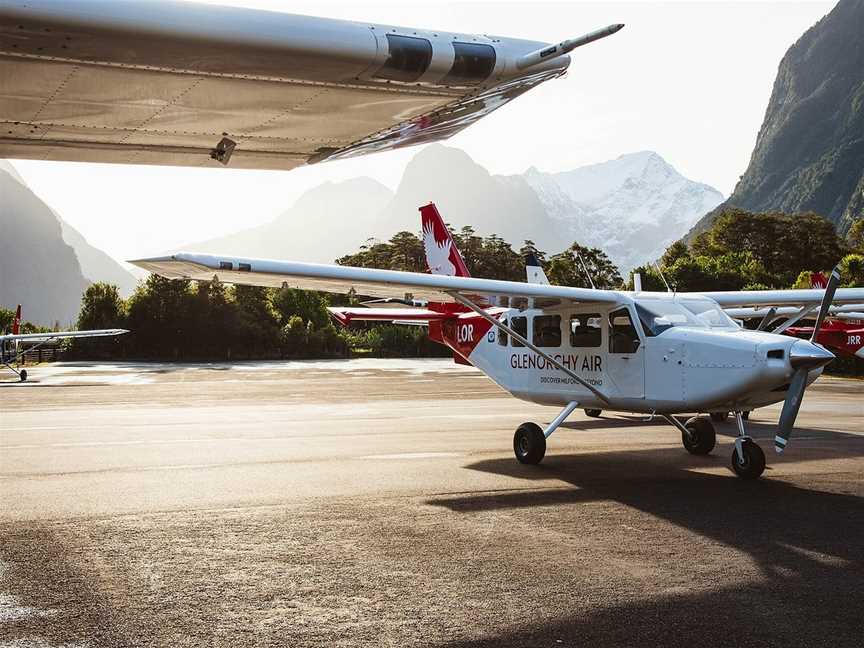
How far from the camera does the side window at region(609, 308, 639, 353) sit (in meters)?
11.0

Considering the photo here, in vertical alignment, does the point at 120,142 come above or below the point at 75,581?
above

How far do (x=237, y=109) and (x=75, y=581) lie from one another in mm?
3529

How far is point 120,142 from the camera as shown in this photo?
445 centimetres

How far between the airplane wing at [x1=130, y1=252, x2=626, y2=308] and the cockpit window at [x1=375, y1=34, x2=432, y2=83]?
17.9ft

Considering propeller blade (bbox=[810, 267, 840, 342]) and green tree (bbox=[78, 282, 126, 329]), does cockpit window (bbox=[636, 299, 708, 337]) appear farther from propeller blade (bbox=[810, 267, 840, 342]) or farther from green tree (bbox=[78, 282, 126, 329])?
green tree (bbox=[78, 282, 126, 329])

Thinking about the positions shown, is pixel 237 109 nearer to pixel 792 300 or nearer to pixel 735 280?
pixel 792 300

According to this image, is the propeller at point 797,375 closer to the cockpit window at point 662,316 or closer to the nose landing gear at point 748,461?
the nose landing gear at point 748,461

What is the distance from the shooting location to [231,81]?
3650 millimetres

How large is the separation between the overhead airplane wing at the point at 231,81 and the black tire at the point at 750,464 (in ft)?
22.7

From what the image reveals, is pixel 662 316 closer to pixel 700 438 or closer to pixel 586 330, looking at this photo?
pixel 586 330

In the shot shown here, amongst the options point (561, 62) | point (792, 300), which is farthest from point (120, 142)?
point (792, 300)

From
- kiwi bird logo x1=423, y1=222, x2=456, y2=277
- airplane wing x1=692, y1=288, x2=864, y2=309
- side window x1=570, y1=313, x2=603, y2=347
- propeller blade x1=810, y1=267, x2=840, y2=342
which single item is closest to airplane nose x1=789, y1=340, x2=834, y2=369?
propeller blade x1=810, y1=267, x2=840, y2=342

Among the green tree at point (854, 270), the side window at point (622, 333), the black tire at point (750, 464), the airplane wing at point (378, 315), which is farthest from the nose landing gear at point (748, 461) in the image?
the green tree at point (854, 270)

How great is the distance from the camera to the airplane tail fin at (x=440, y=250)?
1894 cm
